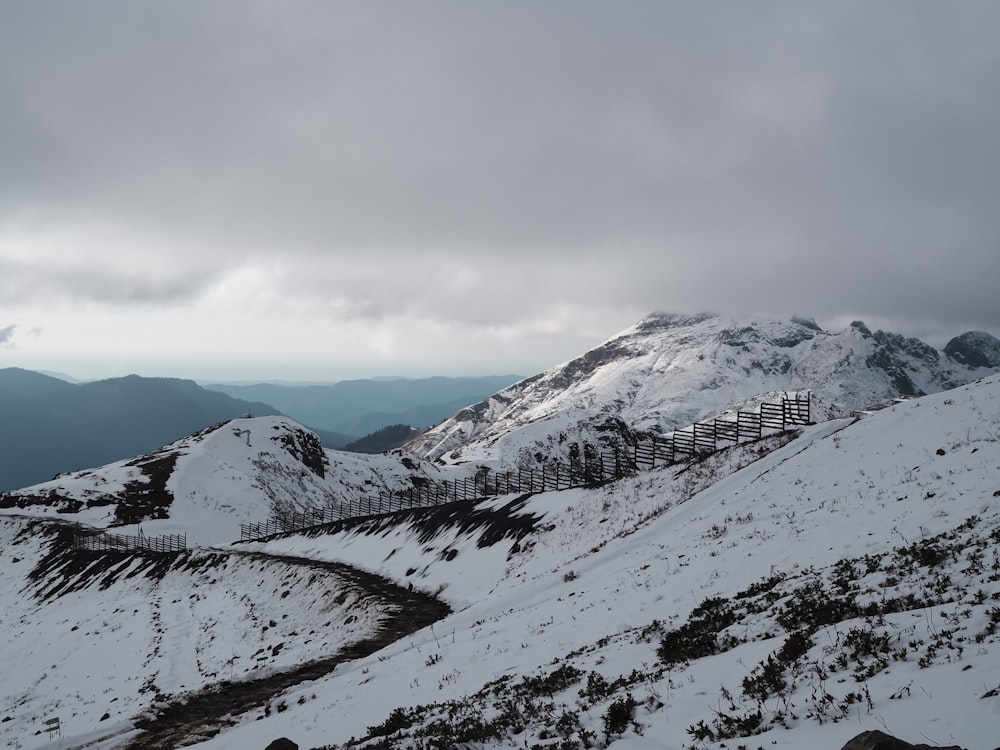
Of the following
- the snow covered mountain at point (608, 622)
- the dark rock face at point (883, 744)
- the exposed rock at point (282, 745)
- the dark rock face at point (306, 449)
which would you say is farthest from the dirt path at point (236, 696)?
the dark rock face at point (306, 449)

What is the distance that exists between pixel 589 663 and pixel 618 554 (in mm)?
12613

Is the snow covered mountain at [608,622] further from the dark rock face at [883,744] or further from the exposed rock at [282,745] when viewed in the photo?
the exposed rock at [282,745]

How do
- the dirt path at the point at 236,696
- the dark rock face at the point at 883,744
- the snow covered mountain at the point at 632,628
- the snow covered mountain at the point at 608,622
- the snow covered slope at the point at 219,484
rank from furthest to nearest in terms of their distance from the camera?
1. the snow covered slope at the point at 219,484
2. the dirt path at the point at 236,696
3. the snow covered mountain at the point at 608,622
4. the snow covered mountain at the point at 632,628
5. the dark rock face at the point at 883,744

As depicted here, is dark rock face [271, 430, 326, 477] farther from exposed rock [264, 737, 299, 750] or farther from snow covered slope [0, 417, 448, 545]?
exposed rock [264, 737, 299, 750]

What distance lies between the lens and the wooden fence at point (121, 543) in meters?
68.1

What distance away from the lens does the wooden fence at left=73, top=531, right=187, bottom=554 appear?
223 feet

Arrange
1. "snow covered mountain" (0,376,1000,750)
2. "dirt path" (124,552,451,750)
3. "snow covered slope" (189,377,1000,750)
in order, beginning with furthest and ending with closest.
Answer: "dirt path" (124,552,451,750), "snow covered mountain" (0,376,1000,750), "snow covered slope" (189,377,1000,750)

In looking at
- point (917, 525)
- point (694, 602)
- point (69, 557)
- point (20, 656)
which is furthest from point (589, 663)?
point (69, 557)

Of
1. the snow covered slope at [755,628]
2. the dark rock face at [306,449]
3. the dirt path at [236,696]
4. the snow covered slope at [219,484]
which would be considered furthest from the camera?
the dark rock face at [306,449]

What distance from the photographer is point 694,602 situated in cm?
1508

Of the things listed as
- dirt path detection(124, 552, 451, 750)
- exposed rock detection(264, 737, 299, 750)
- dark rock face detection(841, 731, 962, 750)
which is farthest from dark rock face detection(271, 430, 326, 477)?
dark rock face detection(841, 731, 962, 750)

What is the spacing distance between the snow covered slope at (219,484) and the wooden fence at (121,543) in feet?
20.5

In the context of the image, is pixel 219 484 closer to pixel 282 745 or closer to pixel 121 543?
pixel 121 543

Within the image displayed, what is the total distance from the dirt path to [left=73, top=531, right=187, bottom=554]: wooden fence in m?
51.2
